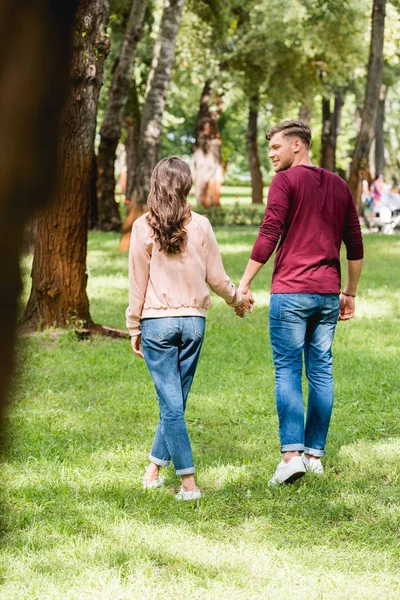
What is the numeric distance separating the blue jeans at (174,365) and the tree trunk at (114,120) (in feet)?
52.4

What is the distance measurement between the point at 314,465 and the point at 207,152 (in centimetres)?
2993

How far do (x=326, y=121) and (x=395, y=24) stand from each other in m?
7.09

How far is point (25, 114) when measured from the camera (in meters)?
0.52

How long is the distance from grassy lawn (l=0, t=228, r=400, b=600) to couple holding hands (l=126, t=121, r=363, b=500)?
0.95ft

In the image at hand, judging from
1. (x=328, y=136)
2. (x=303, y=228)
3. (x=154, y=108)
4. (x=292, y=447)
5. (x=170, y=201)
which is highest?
(x=328, y=136)

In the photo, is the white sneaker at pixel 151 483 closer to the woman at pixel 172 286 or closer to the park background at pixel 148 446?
the park background at pixel 148 446

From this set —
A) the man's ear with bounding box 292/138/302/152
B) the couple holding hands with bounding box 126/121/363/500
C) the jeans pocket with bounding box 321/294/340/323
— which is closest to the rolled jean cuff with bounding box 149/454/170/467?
the couple holding hands with bounding box 126/121/363/500

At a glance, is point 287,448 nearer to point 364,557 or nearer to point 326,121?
point 364,557

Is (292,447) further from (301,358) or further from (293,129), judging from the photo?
(293,129)

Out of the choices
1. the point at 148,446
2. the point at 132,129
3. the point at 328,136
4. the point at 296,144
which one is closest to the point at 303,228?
the point at 296,144

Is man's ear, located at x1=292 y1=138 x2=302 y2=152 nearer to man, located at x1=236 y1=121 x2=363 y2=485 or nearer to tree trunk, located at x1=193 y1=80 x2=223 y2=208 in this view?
man, located at x1=236 y1=121 x2=363 y2=485

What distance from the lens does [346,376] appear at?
852 cm

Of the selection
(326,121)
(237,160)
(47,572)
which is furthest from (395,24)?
(237,160)

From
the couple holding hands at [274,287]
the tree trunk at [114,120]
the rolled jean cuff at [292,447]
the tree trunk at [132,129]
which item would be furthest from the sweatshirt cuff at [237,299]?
the tree trunk at [132,129]
